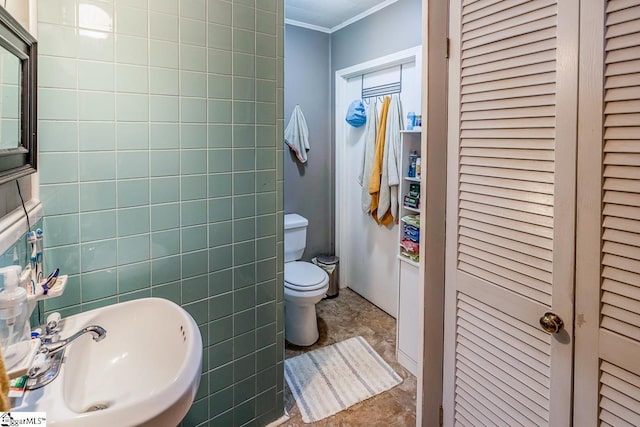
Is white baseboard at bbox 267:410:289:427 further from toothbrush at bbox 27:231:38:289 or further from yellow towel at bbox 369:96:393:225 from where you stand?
yellow towel at bbox 369:96:393:225

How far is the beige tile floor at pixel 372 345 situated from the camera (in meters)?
1.84

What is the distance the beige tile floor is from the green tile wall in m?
0.36

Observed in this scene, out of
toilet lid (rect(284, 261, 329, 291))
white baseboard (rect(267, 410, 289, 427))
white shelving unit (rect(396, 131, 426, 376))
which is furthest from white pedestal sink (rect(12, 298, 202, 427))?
white shelving unit (rect(396, 131, 426, 376))

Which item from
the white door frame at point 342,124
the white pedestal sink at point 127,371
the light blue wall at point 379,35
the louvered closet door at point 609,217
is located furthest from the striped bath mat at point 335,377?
the light blue wall at point 379,35

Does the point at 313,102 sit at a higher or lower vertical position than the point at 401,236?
higher

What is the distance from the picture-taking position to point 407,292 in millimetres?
2201

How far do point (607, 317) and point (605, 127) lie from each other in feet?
1.56

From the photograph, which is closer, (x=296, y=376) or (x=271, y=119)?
(x=271, y=119)

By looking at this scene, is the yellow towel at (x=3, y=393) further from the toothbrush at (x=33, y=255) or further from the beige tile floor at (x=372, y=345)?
the beige tile floor at (x=372, y=345)

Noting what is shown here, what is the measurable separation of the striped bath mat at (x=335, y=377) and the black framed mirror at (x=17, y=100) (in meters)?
1.66

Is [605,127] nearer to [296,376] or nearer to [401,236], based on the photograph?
[401,236]

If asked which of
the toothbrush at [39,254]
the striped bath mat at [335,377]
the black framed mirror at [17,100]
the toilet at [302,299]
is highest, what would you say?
the black framed mirror at [17,100]

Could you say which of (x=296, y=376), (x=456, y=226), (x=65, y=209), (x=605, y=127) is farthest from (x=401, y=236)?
(x=65, y=209)

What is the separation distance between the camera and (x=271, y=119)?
5.46 ft
